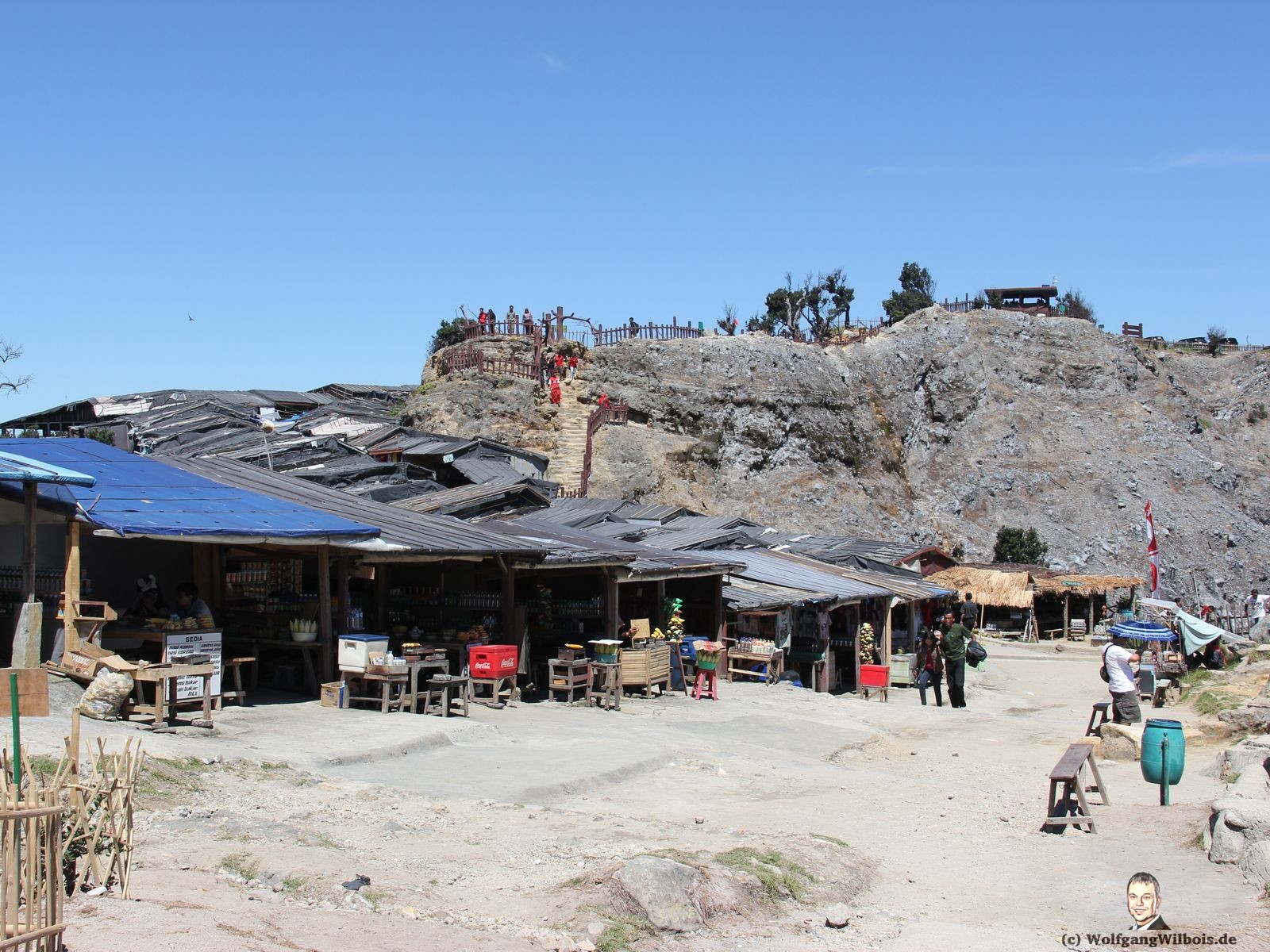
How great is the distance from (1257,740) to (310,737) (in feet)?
33.4

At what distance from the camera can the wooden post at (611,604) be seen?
17.8m

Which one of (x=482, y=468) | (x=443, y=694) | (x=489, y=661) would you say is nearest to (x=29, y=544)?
(x=443, y=694)

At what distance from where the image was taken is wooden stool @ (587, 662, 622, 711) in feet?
53.7

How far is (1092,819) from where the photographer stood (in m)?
10.9

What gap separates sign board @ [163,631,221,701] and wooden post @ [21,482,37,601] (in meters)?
1.43

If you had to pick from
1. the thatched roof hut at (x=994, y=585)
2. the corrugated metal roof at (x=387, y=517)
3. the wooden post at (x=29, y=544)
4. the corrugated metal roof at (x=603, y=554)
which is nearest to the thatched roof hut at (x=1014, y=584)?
the thatched roof hut at (x=994, y=585)

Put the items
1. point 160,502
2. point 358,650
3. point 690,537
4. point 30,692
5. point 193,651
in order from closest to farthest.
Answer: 1. point 30,692
2. point 193,651
3. point 160,502
4. point 358,650
5. point 690,537

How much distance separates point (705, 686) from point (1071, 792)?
26.6 ft

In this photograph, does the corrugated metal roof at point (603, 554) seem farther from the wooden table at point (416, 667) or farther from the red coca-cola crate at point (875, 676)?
the red coca-cola crate at point (875, 676)

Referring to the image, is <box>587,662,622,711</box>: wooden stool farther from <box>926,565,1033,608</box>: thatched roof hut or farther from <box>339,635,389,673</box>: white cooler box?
<box>926,565,1033,608</box>: thatched roof hut

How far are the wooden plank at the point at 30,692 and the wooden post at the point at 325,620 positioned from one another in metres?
3.71

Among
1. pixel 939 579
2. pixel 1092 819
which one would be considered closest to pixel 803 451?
pixel 939 579

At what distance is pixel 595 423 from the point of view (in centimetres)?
4456

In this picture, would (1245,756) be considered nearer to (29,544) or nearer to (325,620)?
(325,620)
